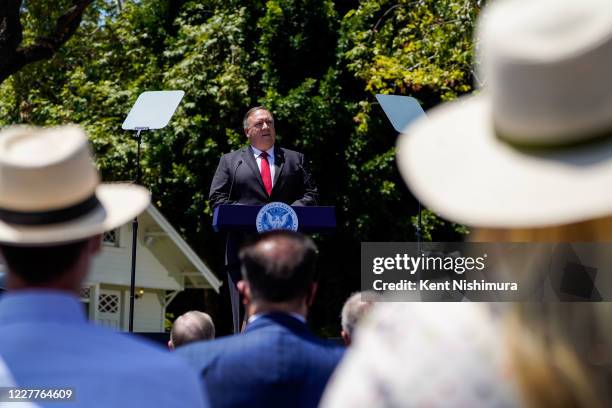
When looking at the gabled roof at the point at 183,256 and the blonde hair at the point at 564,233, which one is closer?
the blonde hair at the point at 564,233

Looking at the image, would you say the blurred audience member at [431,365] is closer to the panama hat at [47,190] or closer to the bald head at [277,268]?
the panama hat at [47,190]

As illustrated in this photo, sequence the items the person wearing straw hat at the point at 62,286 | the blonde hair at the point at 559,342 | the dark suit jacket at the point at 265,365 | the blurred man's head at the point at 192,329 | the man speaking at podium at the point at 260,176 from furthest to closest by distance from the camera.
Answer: the man speaking at podium at the point at 260,176, the blurred man's head at the point at 192,329, the dark suit jacket at the point at 265,365, the person wearing straw hat at the point at 62,286, the blonde hair at the point at 559,342

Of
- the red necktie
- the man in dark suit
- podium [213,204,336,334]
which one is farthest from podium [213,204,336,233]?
the man in dark suit

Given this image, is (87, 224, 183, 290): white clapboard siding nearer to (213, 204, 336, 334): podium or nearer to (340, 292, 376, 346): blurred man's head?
(213, 204, 336, 334): podium

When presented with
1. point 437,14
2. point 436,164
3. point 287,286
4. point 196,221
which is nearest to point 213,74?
point 196,221

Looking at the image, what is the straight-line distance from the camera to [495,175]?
136 cm

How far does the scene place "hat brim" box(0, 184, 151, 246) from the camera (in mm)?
1886

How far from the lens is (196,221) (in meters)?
21.1

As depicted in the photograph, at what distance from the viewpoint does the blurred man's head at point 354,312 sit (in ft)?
13.5

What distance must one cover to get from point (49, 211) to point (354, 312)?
233cm

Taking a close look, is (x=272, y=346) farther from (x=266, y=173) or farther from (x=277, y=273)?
(x=266, y=173)

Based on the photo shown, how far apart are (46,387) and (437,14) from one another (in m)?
13.9

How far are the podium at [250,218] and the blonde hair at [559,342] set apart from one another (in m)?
5.13

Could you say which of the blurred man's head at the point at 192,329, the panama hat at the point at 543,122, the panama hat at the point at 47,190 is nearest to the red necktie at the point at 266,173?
the blurred man's head at the point at 192,329
